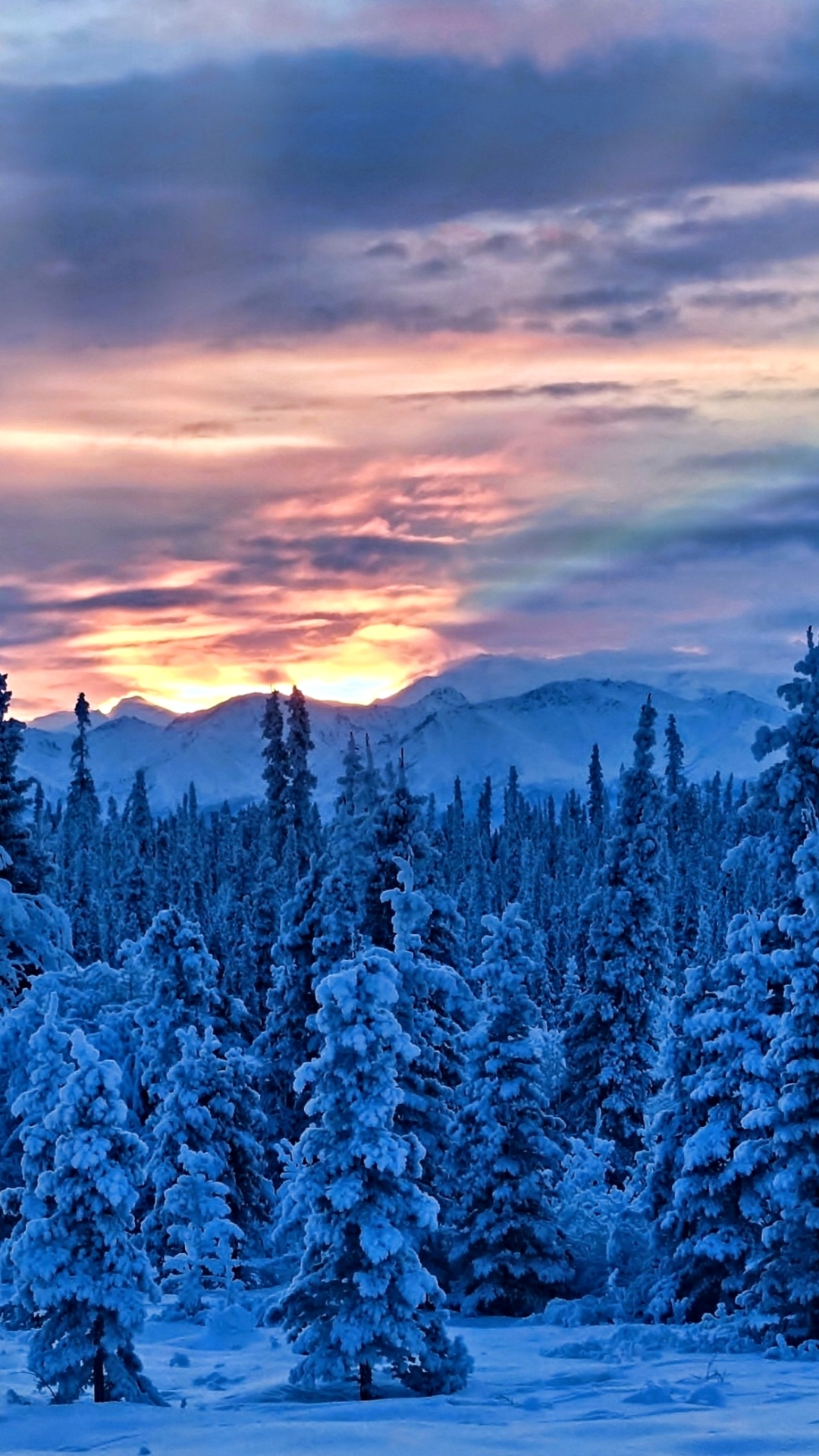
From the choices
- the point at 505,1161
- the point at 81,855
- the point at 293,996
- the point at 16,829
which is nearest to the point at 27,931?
the point at 16,829

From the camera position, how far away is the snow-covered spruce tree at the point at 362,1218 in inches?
766

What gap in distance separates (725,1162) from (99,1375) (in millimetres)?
12451

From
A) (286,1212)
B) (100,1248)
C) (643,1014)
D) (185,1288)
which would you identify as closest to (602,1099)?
(643,1014)

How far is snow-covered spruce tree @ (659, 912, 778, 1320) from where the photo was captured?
85.5 ft

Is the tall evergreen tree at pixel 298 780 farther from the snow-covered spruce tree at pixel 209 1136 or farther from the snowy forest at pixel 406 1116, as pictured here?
the snow-covered spruce tree at pixel 209 1136

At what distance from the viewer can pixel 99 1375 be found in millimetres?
18234

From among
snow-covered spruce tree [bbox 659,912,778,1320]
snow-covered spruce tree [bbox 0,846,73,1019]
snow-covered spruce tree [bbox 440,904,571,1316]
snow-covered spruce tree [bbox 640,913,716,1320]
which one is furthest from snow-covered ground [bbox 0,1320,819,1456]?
snow-covered spruce tree [bbox 0,846,73,1019]

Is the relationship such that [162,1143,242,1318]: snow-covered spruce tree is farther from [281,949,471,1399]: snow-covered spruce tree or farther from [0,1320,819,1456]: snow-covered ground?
[281,949,471,1399]: snow-covered spruce tree

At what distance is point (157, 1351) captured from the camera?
25328mm

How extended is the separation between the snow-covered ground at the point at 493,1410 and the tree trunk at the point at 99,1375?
723mm

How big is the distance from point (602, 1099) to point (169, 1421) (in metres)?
27.9

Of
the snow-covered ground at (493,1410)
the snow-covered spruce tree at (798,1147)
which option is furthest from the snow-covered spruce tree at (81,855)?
the snow-covered spruce tree at (798,1147)

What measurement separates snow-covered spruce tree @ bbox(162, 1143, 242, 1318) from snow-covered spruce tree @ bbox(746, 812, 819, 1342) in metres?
12.0

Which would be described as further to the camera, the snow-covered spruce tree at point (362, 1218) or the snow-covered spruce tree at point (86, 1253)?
the snow-covered spruce tree at point (362, 1218)
